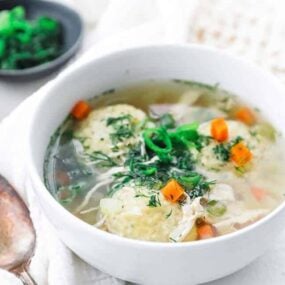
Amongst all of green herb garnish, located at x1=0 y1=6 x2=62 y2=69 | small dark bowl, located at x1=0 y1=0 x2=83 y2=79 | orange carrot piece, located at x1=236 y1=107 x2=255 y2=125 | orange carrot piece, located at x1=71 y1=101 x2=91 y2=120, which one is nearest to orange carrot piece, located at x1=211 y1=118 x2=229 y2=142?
orange carrot piece, located at x1=236 y1=107 x2=255 y2=125

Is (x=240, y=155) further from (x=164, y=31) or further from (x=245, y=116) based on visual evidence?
(x=164, y=31)

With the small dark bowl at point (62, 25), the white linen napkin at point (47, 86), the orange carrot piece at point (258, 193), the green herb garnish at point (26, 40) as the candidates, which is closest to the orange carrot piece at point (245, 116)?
the orange carrot piece at point (258, 193)

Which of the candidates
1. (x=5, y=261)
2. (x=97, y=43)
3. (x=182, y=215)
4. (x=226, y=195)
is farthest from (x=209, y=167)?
(x=97, y=43)

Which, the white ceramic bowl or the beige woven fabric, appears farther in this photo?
the beige woven fabric

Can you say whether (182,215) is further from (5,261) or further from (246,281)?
(5,261)

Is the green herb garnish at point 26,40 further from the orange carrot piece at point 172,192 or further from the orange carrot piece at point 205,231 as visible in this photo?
the orange carrot piece at point 205,231

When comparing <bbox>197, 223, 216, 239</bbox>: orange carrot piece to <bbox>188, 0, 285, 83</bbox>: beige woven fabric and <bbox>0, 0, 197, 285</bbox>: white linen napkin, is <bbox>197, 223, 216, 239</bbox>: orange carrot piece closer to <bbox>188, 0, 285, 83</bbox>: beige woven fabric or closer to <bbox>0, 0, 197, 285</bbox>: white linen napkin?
<bbox>0, 0, 197, 285</bbox>: white linen napkin
